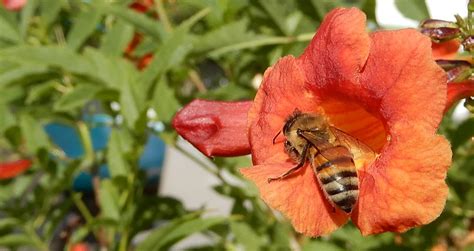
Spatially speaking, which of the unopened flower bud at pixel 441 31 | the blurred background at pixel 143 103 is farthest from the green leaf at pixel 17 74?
the unopened flower bud at pixel 441 31

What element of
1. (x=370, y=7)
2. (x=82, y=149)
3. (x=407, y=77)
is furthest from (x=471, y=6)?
(x=82, y=149)

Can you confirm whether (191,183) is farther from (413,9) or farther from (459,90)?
(459,90)

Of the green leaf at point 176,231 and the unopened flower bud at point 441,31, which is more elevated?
the unopened flower bud at point 441,31

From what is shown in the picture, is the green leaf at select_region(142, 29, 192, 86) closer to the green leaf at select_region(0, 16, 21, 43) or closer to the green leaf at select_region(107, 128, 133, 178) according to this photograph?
the green leaf at select_region(107, 128, 133, 178)

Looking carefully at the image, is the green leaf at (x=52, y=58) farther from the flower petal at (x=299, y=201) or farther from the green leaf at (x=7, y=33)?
the flower petal at (x=299, y=201)

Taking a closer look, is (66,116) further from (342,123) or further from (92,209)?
(92,209)

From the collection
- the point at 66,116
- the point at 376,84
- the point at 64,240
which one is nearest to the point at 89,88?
the point at 66,116
